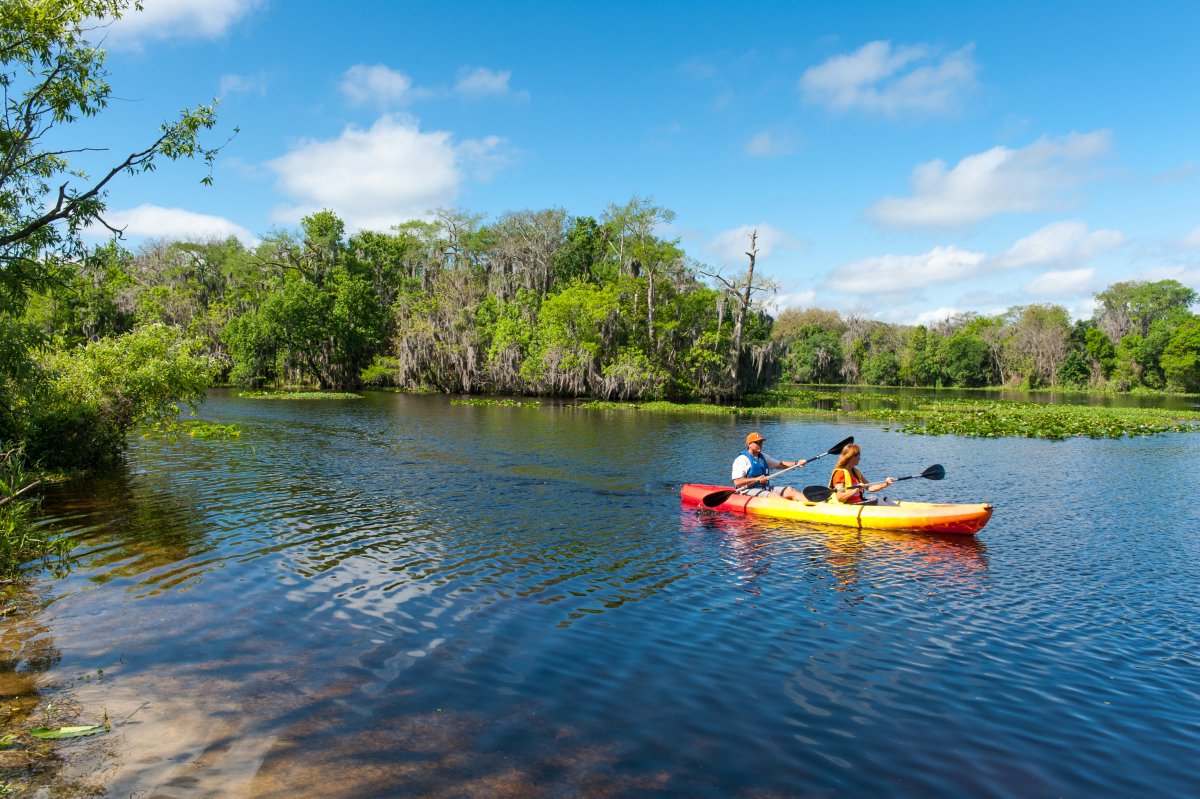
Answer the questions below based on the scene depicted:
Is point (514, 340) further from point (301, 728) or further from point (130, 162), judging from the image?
point (301, 728)

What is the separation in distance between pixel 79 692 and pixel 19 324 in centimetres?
690

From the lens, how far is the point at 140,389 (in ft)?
55.9

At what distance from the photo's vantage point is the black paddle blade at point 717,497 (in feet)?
49.0

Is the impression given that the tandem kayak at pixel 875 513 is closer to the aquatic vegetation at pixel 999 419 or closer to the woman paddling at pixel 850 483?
the woman paddling at pixel 850 483

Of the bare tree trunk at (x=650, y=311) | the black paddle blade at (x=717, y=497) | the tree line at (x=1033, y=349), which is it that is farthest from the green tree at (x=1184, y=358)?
the black paddle blade at (x=717, y=497)

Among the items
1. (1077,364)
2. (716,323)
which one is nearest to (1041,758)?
(716,323)

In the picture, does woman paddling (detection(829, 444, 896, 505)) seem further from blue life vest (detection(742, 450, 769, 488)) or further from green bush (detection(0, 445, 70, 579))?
green bush (detection(0, 445, 70, 579))

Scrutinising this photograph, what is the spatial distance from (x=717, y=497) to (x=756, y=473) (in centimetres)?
114

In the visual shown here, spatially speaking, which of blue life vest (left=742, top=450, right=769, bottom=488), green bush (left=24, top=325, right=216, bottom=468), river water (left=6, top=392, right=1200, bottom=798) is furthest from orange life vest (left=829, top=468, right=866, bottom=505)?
green bush (left=24, top=325, right=216, bottom=468)

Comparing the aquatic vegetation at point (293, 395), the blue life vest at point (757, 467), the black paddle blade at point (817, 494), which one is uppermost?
the aquatic vegetation at point (293, 395)

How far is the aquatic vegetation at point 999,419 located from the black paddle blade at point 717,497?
18294 mm

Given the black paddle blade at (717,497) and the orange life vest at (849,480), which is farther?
the black paddle blade at (717,497)

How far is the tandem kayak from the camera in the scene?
507 inches

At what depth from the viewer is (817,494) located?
13.9 meters
